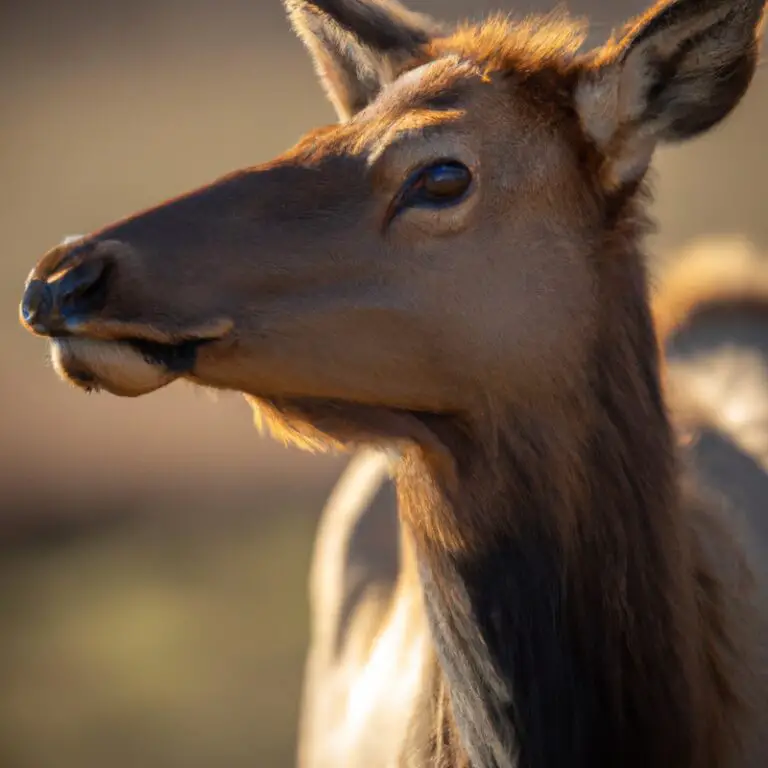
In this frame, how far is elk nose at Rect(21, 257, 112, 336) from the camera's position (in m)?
2.22

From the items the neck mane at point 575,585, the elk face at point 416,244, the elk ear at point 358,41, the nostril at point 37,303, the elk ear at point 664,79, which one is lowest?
the neck mane at point 575,585

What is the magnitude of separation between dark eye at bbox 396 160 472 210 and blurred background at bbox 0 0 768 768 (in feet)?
3.75

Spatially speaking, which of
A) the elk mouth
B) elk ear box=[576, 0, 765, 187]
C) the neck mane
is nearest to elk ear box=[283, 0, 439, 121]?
elk ear box=[576, 0, 765, 187]

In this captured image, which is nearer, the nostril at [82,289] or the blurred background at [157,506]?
the nostril at [82,289]

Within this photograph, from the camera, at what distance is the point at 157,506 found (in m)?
7.82

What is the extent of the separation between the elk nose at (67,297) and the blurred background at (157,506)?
117 cm

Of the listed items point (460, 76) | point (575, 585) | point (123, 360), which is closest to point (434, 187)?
point (460, 76)

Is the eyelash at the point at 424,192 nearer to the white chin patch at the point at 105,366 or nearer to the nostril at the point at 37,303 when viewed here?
the white chin patch at the point at 105,366

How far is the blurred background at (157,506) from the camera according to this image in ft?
20.5

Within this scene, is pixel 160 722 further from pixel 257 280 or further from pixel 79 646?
pixel 257 280

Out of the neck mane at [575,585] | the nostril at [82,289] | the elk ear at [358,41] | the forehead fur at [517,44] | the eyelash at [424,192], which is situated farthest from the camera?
the elk ear at [358,41]

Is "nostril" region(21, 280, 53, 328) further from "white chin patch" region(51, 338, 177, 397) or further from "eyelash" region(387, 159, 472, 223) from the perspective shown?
"eyelash" region(387, 159, 472, 223)

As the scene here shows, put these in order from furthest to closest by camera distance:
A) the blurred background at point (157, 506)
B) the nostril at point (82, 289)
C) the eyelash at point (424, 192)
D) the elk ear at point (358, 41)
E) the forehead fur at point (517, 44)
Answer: the blurred background at point (157, 506), the elk ear at point (358, 41), the forehead fur at point (517, 44), the eyelash at point (424, 192), the nostril at point (82, 289)

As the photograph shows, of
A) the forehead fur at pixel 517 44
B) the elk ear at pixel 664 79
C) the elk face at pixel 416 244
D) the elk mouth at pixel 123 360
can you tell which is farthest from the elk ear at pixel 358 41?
the elk mouth at pixel 123 360
